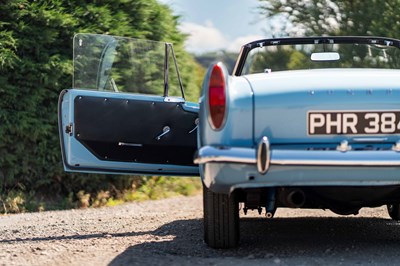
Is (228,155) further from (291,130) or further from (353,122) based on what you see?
(353,122)

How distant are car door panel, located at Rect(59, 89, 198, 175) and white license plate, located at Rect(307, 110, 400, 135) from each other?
177 centimetres

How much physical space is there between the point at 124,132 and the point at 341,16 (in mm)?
7418

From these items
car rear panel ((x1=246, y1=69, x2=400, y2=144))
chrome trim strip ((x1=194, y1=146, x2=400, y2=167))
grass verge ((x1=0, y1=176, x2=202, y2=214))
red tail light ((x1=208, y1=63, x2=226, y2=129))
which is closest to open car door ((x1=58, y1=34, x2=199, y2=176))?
red tail light ((x1=208, y1=63, x2=226, y2=129))

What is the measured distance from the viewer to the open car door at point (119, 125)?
239 inches

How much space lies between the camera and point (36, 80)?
8.69m

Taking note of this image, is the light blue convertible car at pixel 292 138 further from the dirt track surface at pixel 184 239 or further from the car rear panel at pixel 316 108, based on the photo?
the dirt track surface at pixel 184 239

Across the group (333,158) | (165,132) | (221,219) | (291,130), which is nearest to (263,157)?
(291,130)

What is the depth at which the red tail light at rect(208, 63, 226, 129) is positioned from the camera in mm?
4480

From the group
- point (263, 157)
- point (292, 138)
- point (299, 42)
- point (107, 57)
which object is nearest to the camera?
point (263, 157)

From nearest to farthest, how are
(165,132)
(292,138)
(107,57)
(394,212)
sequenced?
(292,138) → (165,132) → (107,57) → (394,212)

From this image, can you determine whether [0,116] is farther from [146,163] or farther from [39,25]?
[146,163]

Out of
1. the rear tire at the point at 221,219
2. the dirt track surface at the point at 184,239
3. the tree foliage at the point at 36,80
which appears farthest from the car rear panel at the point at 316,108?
the tree foliage at the point at 36,80

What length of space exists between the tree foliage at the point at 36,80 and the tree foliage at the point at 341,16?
4194mm

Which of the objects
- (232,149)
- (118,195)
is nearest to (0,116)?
(118,195)
